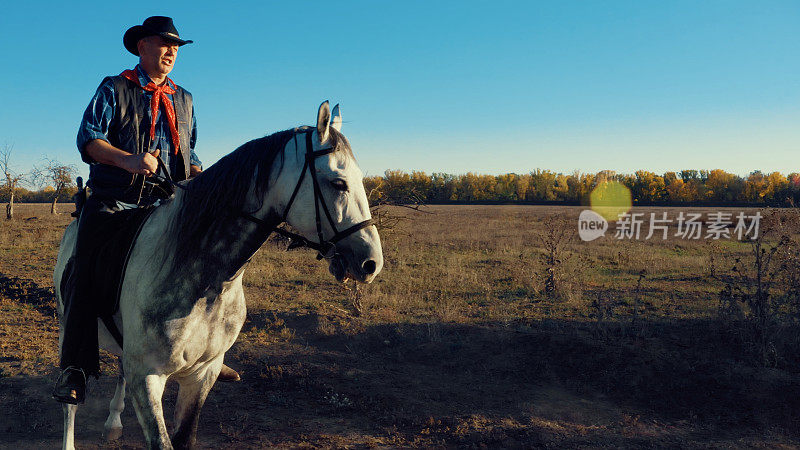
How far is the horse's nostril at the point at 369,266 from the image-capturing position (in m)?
2.23

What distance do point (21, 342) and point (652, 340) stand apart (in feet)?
32.3

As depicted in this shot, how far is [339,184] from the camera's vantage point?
233 cm

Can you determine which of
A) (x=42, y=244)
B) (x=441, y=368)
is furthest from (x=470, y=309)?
(x=42, y=244)

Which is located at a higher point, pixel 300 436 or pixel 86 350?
pixel 86 350

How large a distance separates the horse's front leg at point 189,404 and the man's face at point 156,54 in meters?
1.98

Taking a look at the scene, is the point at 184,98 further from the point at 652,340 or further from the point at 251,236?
the point at 652,340

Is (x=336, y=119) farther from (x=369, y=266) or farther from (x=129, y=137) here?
(x=129, y=137)

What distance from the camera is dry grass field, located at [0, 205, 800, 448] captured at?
205 inches

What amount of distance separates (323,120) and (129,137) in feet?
5.30

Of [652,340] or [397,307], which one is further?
[397,307]

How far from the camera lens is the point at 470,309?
10.3 metres

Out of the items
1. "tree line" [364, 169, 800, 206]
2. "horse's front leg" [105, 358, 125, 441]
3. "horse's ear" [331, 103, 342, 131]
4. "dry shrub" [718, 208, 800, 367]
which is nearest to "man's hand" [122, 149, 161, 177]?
"horse's ear" [331, 103, 342, 131]

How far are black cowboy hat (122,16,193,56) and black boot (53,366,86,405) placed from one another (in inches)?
84.7

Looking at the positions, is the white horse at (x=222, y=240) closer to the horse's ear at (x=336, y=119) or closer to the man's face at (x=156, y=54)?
the horse's ear at (x=336, y=119)
